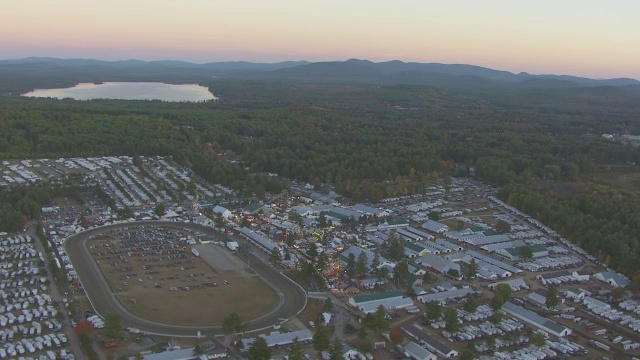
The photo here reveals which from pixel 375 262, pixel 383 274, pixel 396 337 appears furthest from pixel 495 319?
pixel 375 262

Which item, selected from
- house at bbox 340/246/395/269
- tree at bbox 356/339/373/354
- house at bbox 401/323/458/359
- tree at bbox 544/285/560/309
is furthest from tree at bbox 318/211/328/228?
tree at bbox 356/339/373/354

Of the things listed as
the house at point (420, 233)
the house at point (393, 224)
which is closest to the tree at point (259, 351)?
the house at point (420, 233)

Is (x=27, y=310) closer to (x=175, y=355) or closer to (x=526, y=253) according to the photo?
(x=175, y=355)

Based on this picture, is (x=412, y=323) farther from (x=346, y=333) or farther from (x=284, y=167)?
(x=284, y=167)

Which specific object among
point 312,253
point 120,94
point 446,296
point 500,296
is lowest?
point 120,94

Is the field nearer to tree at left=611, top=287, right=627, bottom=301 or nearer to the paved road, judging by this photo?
the paved road

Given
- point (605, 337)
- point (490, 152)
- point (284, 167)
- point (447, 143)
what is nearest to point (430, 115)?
point (447, 143)
